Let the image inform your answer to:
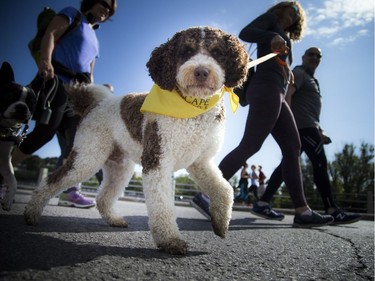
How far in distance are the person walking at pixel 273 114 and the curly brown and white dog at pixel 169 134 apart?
3.52 ft

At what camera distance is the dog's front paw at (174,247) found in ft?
6.07

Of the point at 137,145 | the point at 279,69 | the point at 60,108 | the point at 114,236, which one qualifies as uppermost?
the point at 279,69

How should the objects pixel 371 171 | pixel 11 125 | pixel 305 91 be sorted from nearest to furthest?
1. pixel 11 125
2. pixel 305 91
3. pixel 371 171

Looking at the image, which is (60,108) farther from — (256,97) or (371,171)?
(371,171)

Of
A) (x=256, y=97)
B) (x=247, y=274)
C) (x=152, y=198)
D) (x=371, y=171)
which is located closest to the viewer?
(x=247, y=274)

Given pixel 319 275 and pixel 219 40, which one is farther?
pixel 219 40

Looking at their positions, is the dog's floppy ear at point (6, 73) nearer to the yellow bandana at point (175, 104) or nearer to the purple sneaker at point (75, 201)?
the yellow bandana at point (175, 104)

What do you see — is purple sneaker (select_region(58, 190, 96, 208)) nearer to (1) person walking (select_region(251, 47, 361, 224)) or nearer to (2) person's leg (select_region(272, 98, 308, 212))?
(1) person walking (select_region(251, 47, 361, 224))

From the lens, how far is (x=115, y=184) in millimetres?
3250

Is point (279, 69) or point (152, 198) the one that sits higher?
point (279, 69)

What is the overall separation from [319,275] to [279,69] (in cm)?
276

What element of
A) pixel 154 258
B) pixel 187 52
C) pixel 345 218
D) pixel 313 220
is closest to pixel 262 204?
pixel 313 220

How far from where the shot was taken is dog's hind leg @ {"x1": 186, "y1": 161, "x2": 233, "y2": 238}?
244cm

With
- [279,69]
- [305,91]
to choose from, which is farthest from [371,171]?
[279,69]
